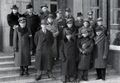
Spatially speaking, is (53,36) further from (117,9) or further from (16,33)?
(117,9)

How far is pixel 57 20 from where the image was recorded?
925 cm

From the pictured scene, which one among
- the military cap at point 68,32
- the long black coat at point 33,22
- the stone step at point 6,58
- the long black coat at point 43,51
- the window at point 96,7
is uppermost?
the window at point 96,7

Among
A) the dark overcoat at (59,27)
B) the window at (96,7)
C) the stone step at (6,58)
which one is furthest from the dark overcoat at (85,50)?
the window at (96,7)

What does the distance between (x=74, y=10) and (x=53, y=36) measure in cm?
482

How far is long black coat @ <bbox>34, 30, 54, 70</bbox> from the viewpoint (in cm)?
846

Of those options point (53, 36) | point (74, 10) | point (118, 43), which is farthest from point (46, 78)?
point (74, 10)

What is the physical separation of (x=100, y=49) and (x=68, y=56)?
3.66 ft

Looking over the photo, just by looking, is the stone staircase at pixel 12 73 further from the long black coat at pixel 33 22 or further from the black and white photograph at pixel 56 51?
the long black coat at pixel 33 22

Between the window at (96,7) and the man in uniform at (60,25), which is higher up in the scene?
the window at (96,7)

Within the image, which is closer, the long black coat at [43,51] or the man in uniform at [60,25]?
the long black coat at [43,51]

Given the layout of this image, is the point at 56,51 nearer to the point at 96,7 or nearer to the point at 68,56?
the point at 68,56

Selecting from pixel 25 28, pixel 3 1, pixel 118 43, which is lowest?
pixel 118 43

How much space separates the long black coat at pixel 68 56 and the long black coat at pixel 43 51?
401 millimetres

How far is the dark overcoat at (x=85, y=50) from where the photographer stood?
28.3 ft
